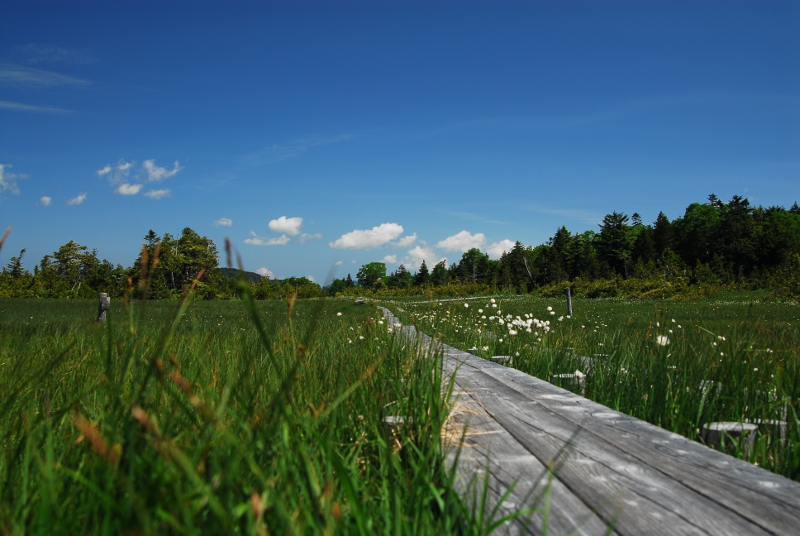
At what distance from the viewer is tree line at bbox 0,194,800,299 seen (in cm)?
4012

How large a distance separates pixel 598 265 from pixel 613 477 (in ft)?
220

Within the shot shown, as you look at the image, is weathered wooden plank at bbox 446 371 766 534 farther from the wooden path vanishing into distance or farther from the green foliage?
the green foliage

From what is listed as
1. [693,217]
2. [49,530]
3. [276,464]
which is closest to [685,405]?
[276,464]

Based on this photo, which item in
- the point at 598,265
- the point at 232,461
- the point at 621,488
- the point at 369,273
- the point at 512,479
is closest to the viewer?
the point at 232,461

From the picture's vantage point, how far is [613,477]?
5.61ft

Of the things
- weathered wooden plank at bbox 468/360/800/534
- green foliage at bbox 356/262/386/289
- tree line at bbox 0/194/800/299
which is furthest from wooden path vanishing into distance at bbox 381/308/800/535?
green foliage at bbox 356/262/386/289

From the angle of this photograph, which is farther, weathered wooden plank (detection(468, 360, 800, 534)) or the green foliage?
the green foliage

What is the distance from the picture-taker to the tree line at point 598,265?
132 ft

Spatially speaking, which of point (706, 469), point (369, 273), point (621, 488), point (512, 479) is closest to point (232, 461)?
point (512, 479)

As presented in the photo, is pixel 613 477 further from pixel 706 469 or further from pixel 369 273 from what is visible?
pixel 369 273

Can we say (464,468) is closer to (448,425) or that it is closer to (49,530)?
(448,425)

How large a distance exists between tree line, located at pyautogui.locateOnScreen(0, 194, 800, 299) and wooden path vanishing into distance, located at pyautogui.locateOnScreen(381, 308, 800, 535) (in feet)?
108

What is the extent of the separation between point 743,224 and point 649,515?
72488 millimetres

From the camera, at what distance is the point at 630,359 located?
4.17m
